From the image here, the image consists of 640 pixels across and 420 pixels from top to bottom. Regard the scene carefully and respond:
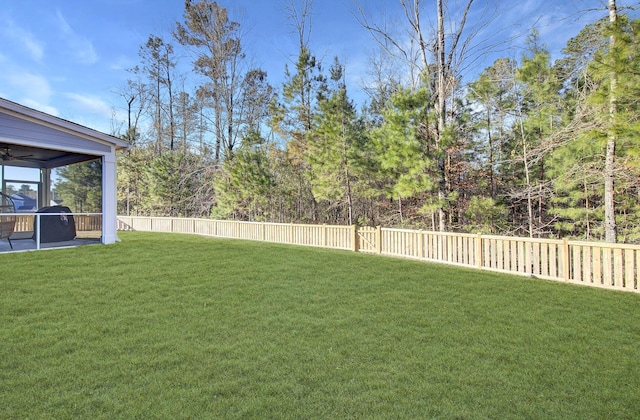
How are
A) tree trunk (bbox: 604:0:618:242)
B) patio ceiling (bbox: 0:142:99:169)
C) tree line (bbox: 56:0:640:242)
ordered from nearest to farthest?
tree trunk (bbox: 604:0:618:242) < tree line (bbox: 56:0:640:242) < patio ceiling (bbox: 0:142:99:169)

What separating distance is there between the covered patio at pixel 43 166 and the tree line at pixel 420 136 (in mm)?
6314

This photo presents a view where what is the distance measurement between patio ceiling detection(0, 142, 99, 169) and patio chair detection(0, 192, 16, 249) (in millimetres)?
1011

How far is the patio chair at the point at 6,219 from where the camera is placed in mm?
7914

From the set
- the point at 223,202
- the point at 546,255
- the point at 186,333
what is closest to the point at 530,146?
the point at 546,255

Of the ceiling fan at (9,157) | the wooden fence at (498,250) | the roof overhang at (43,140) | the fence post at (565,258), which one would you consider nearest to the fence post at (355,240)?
the wooden fence at (498,250)

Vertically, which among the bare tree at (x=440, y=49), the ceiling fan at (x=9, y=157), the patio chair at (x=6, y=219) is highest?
the bare tree at (x=440, y=49)

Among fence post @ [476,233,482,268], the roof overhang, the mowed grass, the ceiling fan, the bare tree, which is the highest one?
the bare tree

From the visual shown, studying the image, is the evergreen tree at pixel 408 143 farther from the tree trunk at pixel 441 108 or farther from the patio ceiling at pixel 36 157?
the patio ceiling at pixel 36 157

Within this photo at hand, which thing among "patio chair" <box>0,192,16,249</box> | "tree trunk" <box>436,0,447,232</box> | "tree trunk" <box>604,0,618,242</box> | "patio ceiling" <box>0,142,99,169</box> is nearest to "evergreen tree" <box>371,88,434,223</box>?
"tree trunk" <box>436,0,447,232</box>

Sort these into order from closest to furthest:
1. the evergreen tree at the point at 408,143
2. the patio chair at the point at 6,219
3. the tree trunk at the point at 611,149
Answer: the tree trunk at the point at 611,149
the patio chair at the point at 6,219
the evergreen tree at the point at 408,143

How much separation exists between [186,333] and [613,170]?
7.47 metres

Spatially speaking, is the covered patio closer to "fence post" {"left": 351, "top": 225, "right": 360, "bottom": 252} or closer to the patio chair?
the patio chair

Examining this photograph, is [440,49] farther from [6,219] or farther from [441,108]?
[6,219]

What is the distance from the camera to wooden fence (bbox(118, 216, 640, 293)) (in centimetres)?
532
